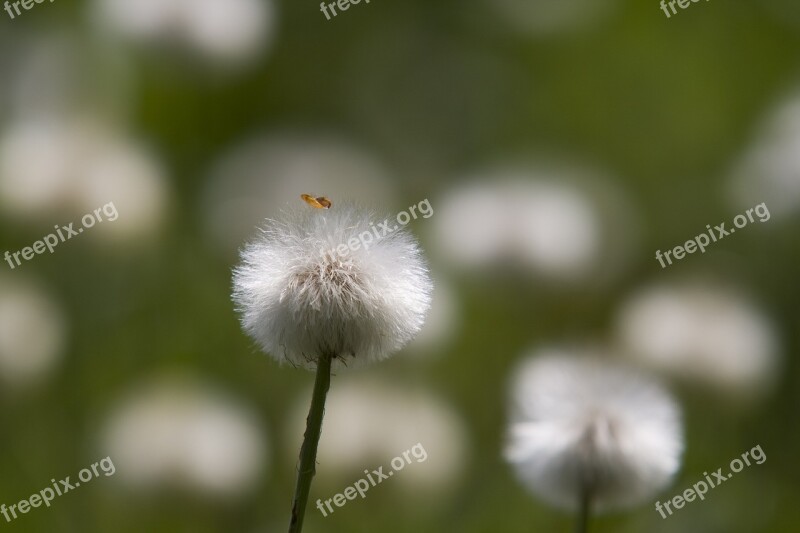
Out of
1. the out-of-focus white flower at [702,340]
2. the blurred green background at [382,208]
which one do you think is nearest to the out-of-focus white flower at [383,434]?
the blurred green background at [382,208]

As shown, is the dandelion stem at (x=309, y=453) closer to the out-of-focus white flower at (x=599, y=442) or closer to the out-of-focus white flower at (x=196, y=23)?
the out-of-focus white flower at (x=599, y=442)

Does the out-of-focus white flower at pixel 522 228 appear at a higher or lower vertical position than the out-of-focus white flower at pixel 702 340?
higher

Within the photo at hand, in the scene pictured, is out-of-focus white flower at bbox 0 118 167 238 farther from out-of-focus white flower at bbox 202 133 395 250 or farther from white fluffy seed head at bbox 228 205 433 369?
white fluffy seed head at bbox 228 205 433 369

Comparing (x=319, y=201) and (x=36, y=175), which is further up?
(x=36, y=175)

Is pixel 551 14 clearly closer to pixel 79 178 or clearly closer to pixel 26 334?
pixel 79 178

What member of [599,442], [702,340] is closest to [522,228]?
[702,340]

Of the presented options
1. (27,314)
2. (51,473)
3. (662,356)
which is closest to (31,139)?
(27,314)

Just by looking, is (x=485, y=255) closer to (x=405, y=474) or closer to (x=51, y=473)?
(x=405, y=474)
